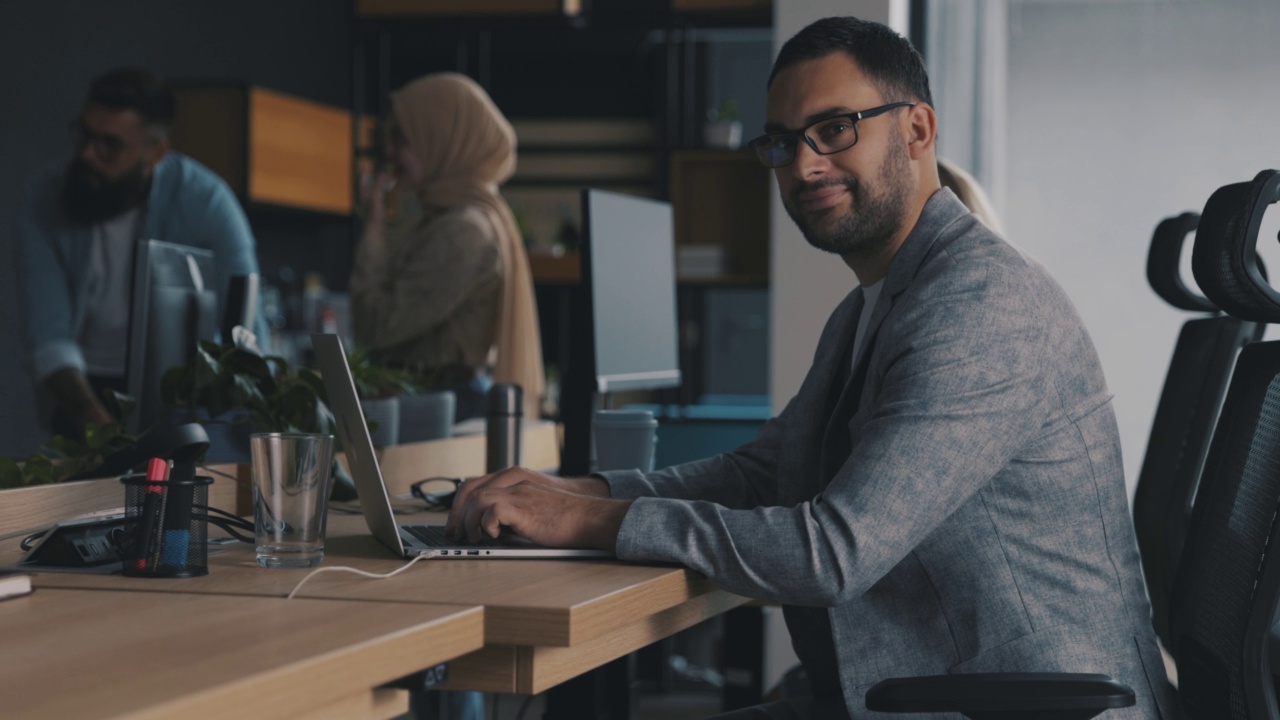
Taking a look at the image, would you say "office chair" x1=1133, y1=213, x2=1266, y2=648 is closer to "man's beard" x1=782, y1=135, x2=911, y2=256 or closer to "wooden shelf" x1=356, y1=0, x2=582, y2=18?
"man's beard" x1=782, y1=135, x2=911, y2=256

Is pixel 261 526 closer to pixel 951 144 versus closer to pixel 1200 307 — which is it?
pixel 1200 307

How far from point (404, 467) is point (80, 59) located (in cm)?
317

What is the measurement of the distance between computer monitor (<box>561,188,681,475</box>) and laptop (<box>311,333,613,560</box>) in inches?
25.1

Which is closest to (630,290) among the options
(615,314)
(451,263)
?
(615,314)

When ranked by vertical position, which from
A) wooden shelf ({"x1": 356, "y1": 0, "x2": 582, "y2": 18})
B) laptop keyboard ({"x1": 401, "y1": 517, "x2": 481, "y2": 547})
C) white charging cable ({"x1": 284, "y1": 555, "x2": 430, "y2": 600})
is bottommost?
laptop keyboard ({"x1": 401, "y1": 517, "x2": 481, "y2": 547})

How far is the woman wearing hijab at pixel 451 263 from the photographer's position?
334cm

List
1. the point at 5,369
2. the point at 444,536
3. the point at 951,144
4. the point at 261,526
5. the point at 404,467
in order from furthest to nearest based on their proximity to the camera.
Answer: the point at 951,144 < the point at 5,369 < the point at 404,467 < the point at 444,536 < the point at 261,526

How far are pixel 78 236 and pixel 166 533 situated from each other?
7.35 feet

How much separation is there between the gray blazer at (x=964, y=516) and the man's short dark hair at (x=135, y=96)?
2.44 m

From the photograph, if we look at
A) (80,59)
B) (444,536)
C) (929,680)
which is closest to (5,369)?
(80,59)

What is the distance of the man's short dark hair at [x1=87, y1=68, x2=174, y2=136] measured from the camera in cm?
328

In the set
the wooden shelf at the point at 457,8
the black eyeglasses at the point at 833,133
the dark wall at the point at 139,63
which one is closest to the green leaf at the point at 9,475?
the dark wall at the point at 139,63

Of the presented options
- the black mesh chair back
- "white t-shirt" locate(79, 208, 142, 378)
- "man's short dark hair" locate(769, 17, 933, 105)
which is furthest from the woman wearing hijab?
the black mesh chair back

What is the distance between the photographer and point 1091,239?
14.6 feet
